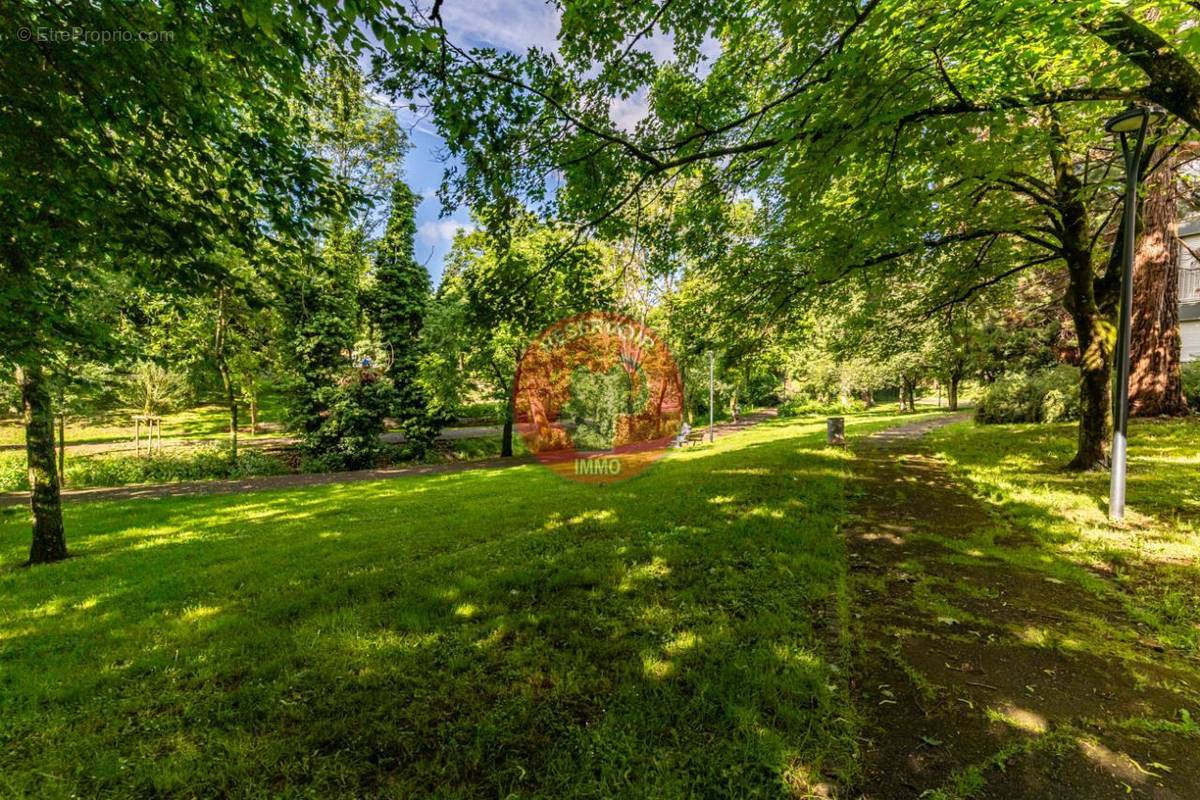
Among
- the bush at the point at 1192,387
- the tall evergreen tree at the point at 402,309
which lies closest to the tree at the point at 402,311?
the tall evergreen tree at the point at 402,309

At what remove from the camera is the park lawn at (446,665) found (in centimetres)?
232

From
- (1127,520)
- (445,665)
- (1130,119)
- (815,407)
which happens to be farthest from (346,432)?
(815,407)

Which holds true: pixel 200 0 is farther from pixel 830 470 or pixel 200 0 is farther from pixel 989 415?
pixel 989 415

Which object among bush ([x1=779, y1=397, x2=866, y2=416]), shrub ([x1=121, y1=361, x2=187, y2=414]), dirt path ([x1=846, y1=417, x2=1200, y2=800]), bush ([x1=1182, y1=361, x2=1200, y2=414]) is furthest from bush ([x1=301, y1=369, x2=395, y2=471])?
bush ([x1=779, y1=397, x2=866, y2=416])

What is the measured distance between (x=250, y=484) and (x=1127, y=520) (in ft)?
66.4

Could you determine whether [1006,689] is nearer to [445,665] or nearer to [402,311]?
[445,665]

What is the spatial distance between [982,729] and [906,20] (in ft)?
19.0

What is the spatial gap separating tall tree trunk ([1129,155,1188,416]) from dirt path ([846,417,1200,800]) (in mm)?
12519

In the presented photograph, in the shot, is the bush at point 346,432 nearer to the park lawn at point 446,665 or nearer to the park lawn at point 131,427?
the park lawn at point 131,427

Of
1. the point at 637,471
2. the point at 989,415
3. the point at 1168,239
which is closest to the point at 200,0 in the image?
the point at 637,471

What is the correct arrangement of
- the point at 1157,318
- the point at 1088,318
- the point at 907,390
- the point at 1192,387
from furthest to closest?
the point at 907,390 < the point at 1192,387 < the point at 1157,318 < the point at 1088,318

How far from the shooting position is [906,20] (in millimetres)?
4219

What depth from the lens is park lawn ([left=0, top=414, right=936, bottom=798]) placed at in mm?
2324

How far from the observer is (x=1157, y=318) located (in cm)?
1203
